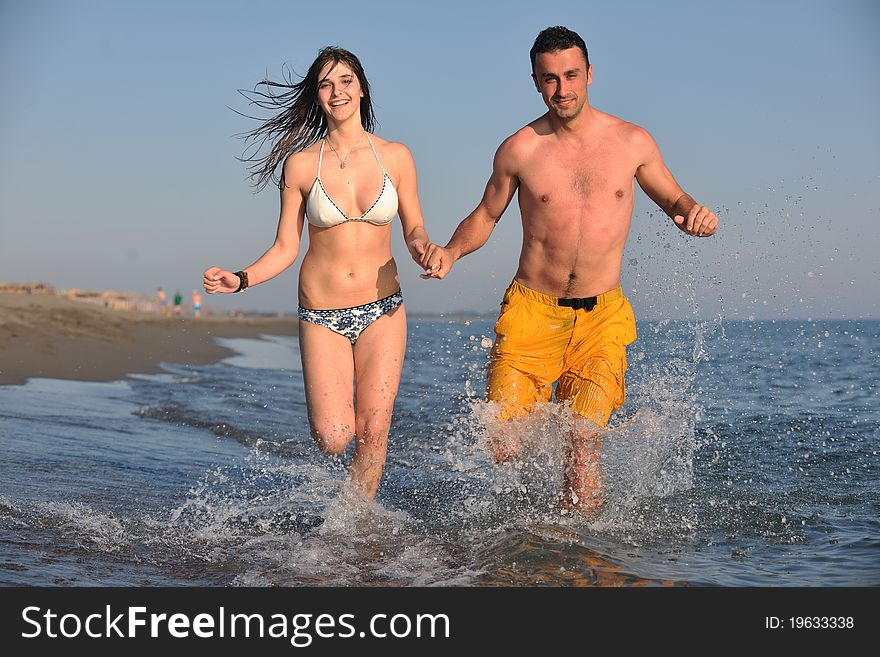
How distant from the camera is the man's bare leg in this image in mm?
5297

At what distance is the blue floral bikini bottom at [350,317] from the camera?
530 centimetres

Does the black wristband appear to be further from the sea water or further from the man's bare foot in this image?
the man's bare foot

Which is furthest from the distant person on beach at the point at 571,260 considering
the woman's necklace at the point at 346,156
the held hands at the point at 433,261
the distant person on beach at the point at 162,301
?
the distant person on beach at the point at 162,301

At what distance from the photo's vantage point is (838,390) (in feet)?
43.8

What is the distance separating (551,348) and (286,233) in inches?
63.9

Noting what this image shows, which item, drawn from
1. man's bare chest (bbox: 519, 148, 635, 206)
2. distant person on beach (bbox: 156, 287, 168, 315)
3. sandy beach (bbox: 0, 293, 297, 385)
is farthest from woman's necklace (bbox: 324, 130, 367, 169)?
distant person on beach (bbox: 156, 287, 168, 315)

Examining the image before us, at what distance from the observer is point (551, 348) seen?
17.8ft

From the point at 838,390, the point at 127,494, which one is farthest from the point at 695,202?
the point at 838,390

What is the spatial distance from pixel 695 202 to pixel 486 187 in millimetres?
1186

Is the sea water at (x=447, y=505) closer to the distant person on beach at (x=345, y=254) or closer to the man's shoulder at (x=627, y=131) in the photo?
the distant person on beach at (x=345, y=254)

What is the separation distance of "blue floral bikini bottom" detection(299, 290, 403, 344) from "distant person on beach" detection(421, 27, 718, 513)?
51 centimetres

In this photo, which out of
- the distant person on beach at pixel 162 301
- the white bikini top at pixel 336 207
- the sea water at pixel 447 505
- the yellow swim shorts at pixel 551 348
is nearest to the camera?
the sea water at pixel 447 505

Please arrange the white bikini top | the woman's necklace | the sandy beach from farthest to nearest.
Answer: the sandy beach → the woman's necklace → the white bikini top

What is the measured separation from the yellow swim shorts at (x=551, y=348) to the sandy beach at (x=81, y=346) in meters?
7.78
